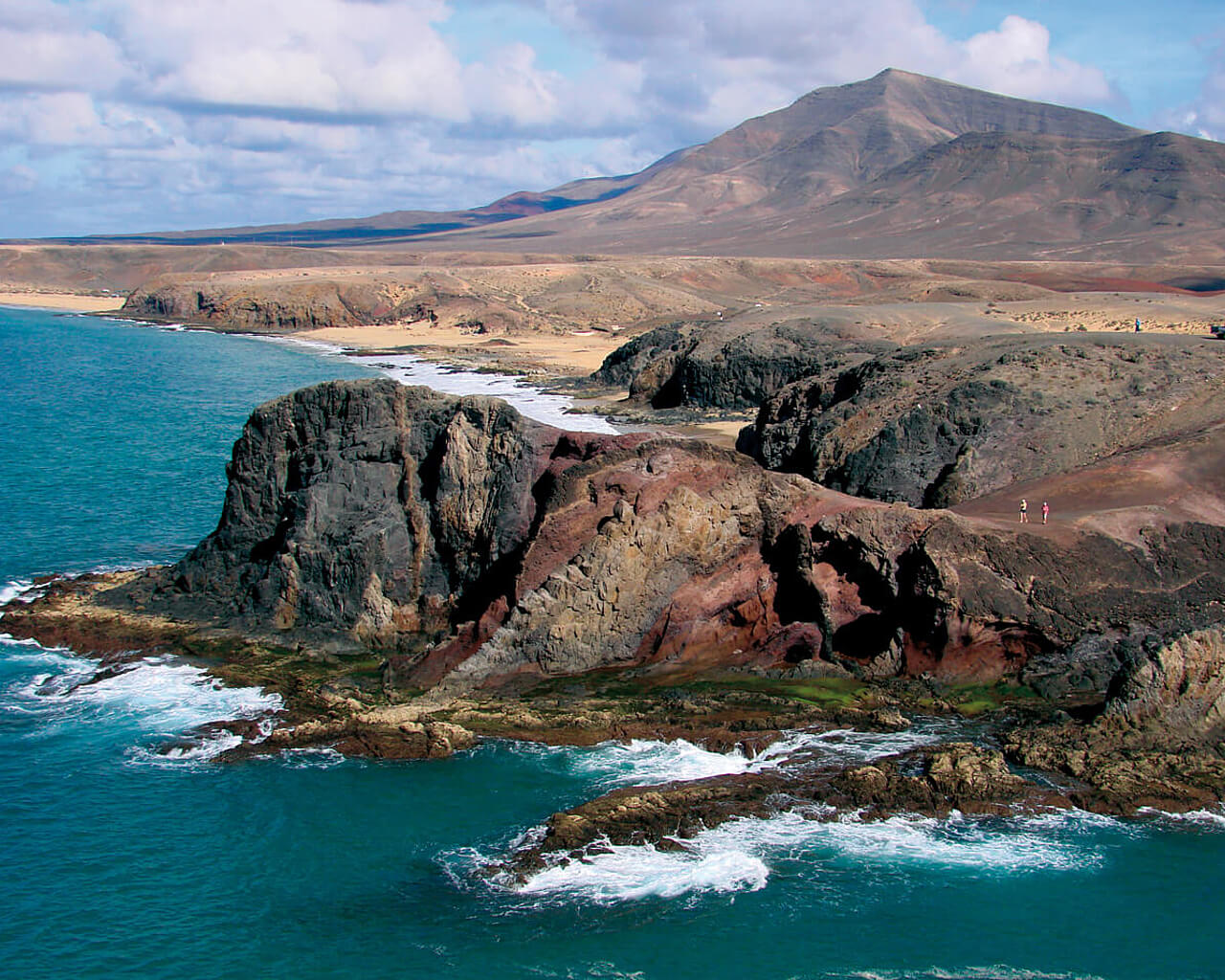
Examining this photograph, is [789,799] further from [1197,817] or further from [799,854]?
[1197,817]

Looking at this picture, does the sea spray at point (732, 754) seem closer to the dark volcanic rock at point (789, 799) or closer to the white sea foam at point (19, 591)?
the dark volcanic rock at point (789, 799)

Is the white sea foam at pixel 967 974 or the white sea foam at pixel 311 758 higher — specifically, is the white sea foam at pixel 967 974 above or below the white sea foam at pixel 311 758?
below

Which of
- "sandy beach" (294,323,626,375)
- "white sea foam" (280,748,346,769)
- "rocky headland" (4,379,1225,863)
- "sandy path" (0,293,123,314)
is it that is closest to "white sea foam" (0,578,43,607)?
"rocky headland" (4,379,1225,863)

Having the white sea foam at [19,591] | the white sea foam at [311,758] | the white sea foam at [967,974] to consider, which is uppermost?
the white sea foam at [19,591]

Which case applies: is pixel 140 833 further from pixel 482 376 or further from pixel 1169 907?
pixel 482 376

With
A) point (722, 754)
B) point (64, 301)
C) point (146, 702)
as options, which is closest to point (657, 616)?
point (722, 754)

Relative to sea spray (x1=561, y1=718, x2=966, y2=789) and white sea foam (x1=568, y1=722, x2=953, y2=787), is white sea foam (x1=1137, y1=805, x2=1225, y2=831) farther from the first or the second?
white sea foam (x1=568, y1=722, x2=953, y2=787)

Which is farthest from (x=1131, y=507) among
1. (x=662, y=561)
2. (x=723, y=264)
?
(x=723, y=264)

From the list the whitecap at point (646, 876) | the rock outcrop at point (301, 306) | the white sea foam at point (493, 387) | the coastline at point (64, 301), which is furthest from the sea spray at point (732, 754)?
the coastline at point (64, 301)
